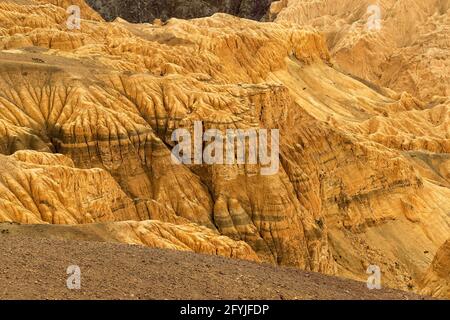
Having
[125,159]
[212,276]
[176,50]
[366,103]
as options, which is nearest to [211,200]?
[125,159]

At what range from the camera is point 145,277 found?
1483 cm

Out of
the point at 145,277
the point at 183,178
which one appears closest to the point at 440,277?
the point at 145,277

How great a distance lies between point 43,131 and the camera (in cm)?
4328

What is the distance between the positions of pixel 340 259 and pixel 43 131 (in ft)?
66.7

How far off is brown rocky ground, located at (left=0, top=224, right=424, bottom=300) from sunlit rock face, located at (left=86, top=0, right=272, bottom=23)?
480 ft

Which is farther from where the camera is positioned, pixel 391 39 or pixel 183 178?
pixel 391 39

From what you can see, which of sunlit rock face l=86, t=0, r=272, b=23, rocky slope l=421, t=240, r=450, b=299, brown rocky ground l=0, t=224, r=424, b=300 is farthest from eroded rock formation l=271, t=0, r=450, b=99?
brown rocky ground l=0, t=224, r=424, b=300

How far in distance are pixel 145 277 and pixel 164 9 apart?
152074 mm

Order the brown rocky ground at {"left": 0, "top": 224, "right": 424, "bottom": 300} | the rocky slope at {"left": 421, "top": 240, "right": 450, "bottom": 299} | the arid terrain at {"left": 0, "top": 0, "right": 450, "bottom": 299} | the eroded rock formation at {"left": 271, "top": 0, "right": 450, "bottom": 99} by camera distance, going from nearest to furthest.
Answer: the brown rocky ground at {"left": 0, "top": 224, "right": 424, "bottom": 300}
the rocky slope at {"left": 421, "top": 240, "right": 450, "bottom": 299}
the arid terrain at {"left": 0, "top": 0, "right": 450, "bottom": 299}
the eroded rock formation at {"left": 271, "top": 0, "right": 450, "bottom": 99}

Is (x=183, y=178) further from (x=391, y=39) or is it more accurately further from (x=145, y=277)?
(x=391, y=39)

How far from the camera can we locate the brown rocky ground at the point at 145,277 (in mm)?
13906

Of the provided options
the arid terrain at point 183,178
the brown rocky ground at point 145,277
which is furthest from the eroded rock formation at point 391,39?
the brown rocky ground at point 145,277

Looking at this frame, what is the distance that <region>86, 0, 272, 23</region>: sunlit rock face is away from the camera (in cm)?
16000

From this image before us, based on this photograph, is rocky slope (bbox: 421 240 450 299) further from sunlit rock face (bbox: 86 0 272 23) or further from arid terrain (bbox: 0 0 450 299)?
sunlit rock face (bbox: 86 0 272 23)
